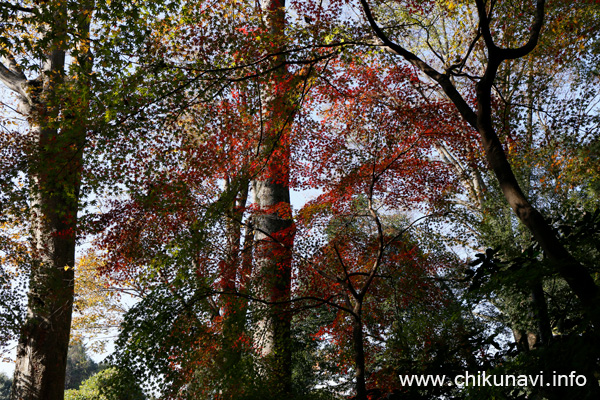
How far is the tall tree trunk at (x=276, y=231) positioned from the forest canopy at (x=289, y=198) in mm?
Result: 55

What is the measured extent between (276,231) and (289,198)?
0.99 metres

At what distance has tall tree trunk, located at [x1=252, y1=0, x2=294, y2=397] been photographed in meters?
5.95

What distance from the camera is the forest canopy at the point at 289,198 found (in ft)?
12.9

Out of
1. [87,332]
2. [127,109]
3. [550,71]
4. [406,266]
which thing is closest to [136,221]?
[127,109]

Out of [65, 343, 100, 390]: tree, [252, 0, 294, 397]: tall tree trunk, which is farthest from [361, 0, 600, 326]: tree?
[65, 343, 100, 390]: tree

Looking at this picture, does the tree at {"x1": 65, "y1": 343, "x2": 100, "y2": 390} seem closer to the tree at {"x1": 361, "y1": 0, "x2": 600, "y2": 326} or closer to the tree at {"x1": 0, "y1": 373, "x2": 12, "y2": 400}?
the tree at {"x1": 0, "y1": 373, "x2": 12, "y2": 400}

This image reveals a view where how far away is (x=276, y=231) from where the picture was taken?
293 inches

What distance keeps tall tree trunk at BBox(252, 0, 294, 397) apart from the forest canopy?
0.18 feet

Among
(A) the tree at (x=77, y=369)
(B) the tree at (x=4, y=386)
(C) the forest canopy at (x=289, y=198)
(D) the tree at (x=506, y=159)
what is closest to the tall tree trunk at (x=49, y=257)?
(C) the forest canopy at (x=289, y=198)

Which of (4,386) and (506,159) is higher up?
(506,159)

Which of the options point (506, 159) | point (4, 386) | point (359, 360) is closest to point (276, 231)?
point (359, 360)

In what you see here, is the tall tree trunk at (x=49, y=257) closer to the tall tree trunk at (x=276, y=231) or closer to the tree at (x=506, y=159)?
the tall tree trunk at (x=276, y=231)

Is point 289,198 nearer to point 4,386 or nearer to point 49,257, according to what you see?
point 49,257

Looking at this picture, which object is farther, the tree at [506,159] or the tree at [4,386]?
the tree at [4,386]
